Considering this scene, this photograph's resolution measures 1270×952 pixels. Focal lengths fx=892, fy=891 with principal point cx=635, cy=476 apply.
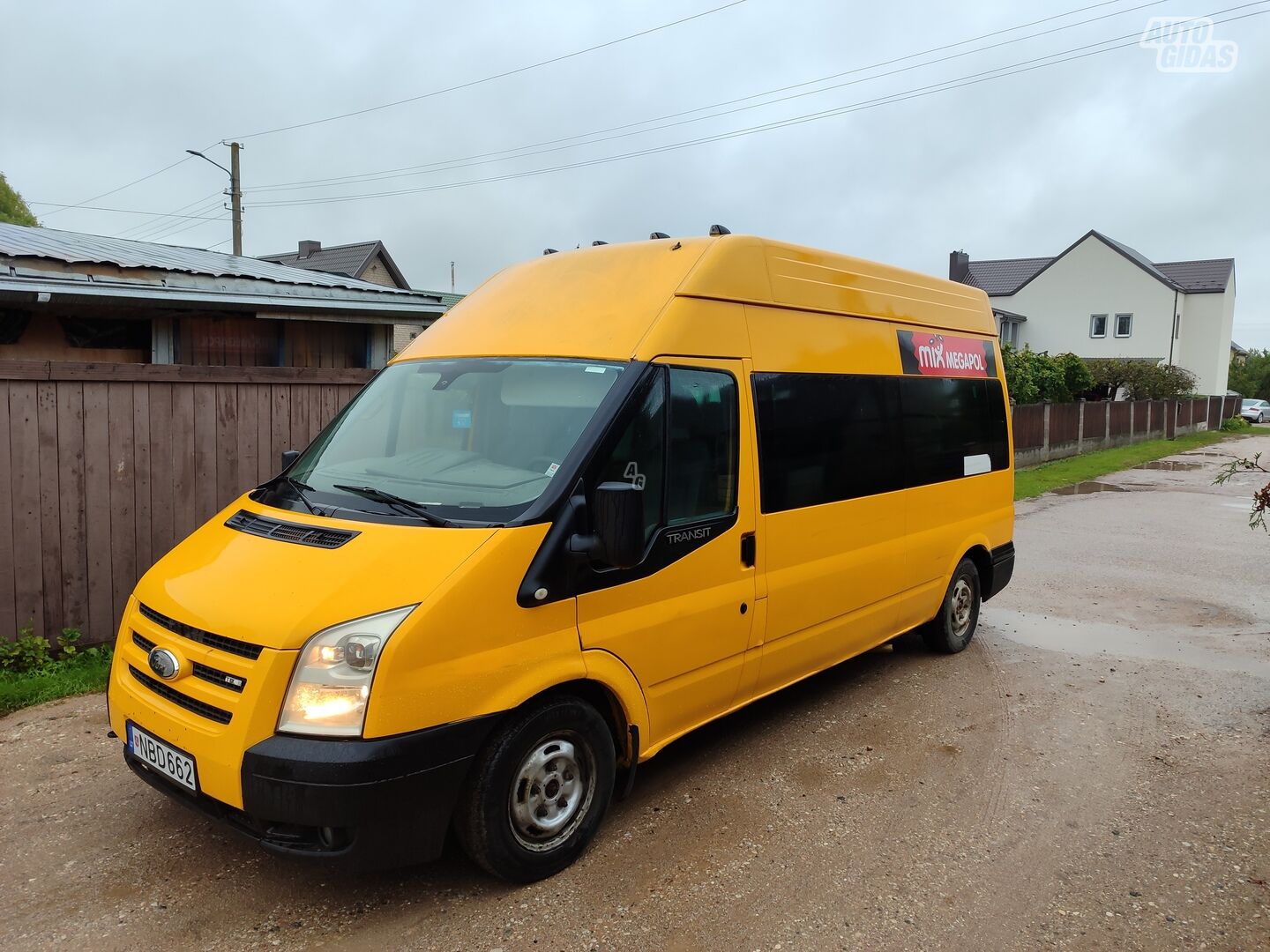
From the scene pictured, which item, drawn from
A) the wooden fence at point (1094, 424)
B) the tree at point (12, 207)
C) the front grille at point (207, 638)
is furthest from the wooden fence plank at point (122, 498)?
the tree at point (12, 207)

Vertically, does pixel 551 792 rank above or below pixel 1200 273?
below

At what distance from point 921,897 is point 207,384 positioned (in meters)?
5.56

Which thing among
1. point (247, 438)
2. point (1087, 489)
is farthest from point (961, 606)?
point (1087, 489)

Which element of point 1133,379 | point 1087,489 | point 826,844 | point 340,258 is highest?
point 340,258

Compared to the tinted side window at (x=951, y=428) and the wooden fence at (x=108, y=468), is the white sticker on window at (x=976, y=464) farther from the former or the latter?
the wooden fence at (x=108, y=468)

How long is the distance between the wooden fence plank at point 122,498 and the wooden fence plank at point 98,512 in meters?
0.02

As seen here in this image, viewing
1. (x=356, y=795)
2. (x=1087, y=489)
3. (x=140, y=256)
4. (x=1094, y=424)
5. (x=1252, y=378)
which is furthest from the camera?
(x=1252, y=378)

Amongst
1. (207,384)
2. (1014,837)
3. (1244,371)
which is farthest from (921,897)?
(1244,371)

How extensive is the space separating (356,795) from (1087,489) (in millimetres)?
17464

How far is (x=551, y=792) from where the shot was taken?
356 cm

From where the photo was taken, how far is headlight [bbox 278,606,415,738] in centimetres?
299

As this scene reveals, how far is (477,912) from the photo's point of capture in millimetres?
3344

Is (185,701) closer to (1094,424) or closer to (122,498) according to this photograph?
(122,498)

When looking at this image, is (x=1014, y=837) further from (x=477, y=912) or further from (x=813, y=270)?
(x=813, y=270)
